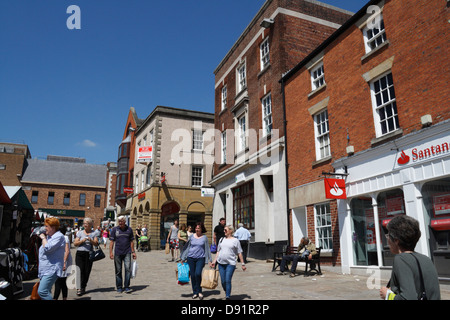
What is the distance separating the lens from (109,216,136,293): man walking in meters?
8.74

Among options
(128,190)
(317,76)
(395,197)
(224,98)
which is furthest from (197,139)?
(395,197)

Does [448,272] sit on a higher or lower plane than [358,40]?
lower

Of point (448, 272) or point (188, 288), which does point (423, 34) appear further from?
point (188, 288)

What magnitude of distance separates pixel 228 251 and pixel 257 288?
222cm

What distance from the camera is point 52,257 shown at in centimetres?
597

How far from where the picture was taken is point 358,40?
1244 centimetres

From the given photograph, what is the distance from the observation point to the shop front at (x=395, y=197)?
9047 mm

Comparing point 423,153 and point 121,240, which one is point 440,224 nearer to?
point 423,153

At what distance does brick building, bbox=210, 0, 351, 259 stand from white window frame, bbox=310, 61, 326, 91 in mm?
2267

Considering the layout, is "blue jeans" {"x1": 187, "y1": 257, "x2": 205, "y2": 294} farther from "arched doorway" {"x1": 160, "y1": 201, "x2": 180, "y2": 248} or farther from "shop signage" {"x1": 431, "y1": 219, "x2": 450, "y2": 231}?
"arched doorway" {"x1": 160, "y1": 201, "x2": 180, "y2": 248}

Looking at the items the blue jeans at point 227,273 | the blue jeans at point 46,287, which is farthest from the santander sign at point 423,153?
the blue jeans at point 46,287

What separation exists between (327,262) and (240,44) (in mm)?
14468

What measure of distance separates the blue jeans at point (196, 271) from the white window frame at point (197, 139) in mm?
24467
